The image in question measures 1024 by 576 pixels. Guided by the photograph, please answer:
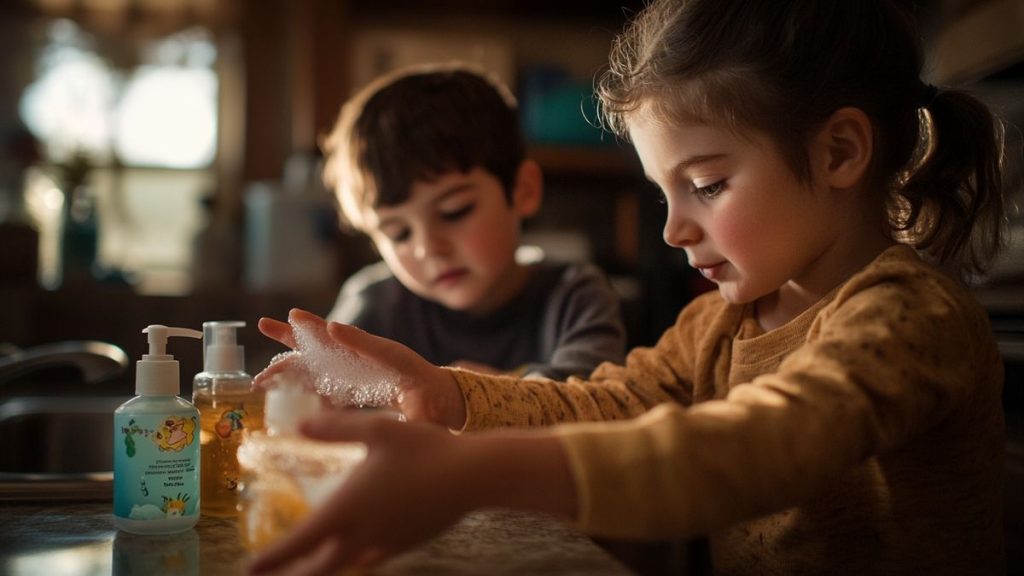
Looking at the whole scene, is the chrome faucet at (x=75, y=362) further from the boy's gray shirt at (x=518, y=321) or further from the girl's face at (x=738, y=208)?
the girl's face at (x=738, y=208)

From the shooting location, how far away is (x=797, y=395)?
22.0 inches

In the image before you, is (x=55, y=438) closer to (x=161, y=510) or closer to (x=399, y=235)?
(x=399, y=235)

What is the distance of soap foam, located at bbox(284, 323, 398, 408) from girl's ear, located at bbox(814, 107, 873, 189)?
44cm

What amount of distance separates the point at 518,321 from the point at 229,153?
7.65 feet

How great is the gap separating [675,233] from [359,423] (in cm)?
43

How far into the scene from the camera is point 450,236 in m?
1.34

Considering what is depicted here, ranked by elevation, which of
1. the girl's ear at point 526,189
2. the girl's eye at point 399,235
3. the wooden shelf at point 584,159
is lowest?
the girl's eye at point 399,235

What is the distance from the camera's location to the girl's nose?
829 mm

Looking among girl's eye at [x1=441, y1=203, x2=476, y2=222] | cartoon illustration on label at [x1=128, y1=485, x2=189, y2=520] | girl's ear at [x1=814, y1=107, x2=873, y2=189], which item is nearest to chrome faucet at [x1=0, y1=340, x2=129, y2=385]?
cartoon illustration on label at [x1=128, y1=485, x2=189, y2=520]

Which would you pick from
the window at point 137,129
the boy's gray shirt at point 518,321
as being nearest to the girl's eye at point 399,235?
the boy's gray shirt at point 518,321

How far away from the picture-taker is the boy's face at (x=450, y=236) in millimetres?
1325

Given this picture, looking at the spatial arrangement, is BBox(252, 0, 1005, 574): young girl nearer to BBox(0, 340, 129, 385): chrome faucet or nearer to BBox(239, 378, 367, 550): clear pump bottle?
BBox(239, 378, 367, 550): clear pump bottle

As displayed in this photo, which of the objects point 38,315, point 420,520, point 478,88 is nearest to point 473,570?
point 420,520

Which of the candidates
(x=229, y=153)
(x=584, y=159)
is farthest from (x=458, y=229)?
(x=229, y=153)
